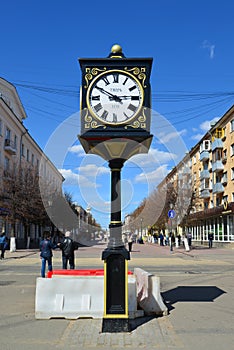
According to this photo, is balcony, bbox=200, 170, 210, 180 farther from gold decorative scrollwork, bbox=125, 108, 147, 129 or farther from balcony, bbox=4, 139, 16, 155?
gold decorative scrollwork, bbox=125, 108, 147, 129

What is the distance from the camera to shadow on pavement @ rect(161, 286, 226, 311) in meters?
10.4

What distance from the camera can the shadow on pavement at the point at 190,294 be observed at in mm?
10445

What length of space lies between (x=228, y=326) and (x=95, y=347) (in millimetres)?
2827

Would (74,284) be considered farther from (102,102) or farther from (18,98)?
(18,98)

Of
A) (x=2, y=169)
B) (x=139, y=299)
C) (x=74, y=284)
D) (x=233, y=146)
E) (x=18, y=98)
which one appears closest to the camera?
(x=74, y=284)

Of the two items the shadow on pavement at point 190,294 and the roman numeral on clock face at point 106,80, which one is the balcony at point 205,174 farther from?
the roman numeral on clock face at point 106,80

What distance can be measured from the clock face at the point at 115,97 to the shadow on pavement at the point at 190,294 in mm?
4719

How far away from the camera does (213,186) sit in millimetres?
53188

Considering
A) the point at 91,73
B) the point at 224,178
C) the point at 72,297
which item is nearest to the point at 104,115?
the point at 91,73

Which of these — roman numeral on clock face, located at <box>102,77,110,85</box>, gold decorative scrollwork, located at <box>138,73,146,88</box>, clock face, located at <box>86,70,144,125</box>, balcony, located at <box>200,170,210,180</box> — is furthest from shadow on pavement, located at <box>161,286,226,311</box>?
balcony, located at <box>200,170,210,180</box>

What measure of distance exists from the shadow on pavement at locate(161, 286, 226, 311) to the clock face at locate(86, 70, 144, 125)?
472 centimetres

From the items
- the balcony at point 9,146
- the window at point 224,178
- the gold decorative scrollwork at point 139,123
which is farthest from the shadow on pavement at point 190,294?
the window at point 224,178

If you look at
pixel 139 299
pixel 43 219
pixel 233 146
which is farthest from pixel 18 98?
pixel 139 299

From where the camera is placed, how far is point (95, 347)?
6.11m
